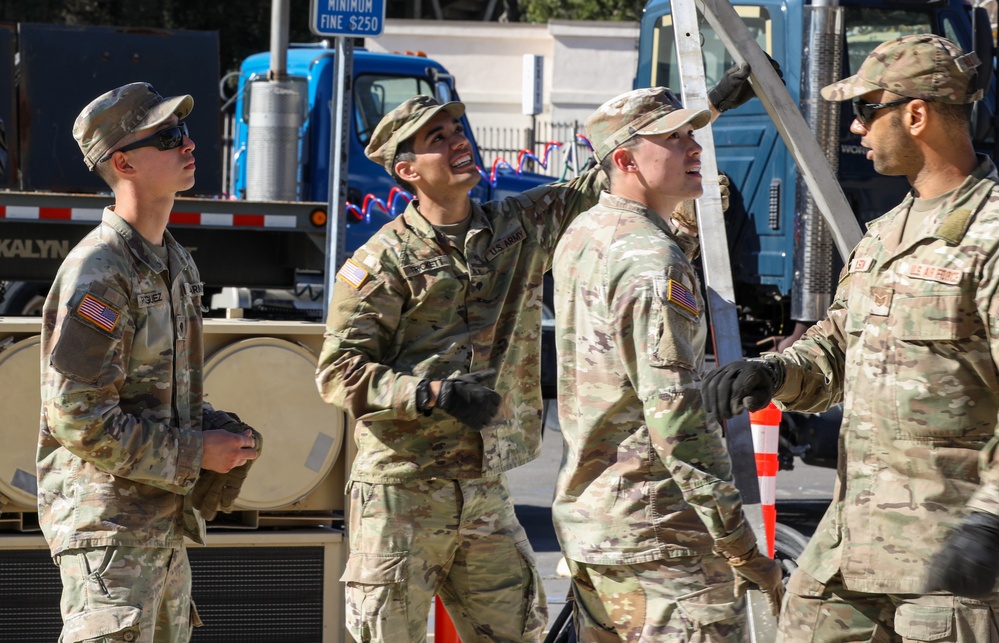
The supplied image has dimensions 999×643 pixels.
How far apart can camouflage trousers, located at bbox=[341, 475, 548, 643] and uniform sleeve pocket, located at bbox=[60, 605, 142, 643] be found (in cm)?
→ 74

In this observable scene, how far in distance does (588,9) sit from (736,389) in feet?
87.5

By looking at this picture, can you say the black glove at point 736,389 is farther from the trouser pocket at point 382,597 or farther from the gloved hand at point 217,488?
the gloved hand at point 217,488

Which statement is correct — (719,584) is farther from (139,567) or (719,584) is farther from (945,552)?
(139,567)

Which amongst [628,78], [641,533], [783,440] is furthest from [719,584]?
[628,78]

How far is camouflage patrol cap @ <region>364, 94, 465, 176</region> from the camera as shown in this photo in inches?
163

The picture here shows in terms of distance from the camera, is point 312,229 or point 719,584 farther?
point 312,229

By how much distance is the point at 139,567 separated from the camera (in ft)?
11.3

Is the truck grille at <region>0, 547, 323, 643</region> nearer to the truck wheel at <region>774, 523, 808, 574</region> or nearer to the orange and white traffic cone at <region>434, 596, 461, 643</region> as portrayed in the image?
the orange and white traffic cone at <region>434, 596, 461, 643</region>

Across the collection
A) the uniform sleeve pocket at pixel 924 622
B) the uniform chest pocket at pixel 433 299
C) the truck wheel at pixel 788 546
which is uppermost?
the uniform chest pocket at pixel 433 299

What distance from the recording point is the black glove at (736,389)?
3.33 meters

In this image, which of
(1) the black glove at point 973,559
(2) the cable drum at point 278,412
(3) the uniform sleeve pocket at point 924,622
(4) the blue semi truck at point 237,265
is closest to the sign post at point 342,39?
(4) the blue semi truck at point 237,265

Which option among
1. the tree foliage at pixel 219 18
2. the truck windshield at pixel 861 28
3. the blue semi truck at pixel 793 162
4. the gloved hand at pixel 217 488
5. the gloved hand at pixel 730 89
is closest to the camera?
the gloved hand at pixel 217 488

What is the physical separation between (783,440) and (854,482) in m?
4.36

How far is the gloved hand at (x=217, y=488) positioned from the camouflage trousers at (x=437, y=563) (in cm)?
44
